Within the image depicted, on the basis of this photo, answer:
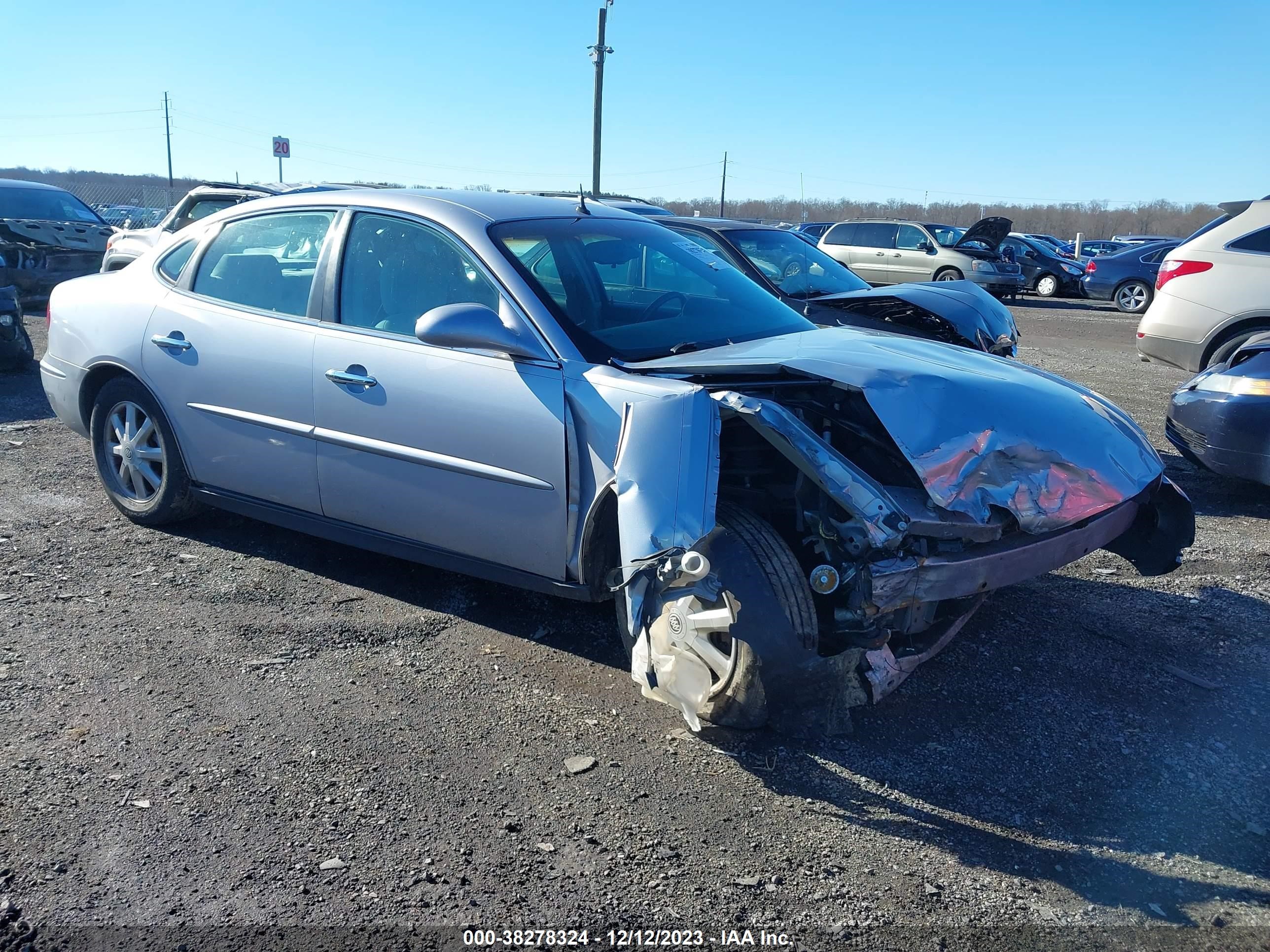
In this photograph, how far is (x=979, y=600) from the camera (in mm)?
3527

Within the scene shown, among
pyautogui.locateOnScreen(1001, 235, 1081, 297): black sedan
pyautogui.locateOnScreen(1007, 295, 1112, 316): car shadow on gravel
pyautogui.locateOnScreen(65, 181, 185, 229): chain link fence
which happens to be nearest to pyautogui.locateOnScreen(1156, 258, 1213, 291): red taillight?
pyautogui.locateOnScreen(1007, 295, 1112, 316): car shadow on gravel

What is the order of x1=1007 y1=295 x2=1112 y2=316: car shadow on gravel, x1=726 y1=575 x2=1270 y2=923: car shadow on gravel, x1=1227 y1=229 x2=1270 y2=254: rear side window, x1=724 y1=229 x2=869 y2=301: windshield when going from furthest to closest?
x1=1007 y1=295 x2=1112 y2=316: car shadow on gravel → x1=1227 y1=229 x2=1270 y2=254: rear side window → x1=724 y1=229 x2=869 y2=301: windshield → x1=726 y1=575 x2=1270 y2=923: car shadow on gravel

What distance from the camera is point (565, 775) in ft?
10.1

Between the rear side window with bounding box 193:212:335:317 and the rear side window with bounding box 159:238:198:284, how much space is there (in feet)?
0.50

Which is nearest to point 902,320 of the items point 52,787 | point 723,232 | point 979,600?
point 723,232

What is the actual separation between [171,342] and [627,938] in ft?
11.5

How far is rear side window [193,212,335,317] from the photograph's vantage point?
4.35 m

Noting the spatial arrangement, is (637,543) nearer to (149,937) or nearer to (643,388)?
(643,388)

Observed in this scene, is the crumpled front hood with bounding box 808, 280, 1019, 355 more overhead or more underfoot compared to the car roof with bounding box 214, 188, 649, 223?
more underfoot

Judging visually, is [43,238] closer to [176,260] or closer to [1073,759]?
[176,260]

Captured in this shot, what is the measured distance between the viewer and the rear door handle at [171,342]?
4.58m

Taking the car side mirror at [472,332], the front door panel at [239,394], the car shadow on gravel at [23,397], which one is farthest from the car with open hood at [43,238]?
the car side mirror at [472,332]

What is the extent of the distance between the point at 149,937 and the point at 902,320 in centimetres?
608

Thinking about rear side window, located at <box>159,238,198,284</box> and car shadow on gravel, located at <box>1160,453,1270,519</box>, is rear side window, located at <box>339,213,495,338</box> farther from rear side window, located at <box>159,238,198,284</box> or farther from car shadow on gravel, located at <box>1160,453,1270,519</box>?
car shadow on gravel, located at <box>1160,453,1270,519</box>
